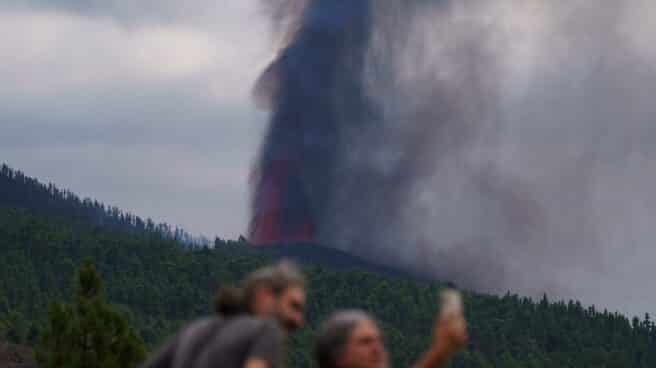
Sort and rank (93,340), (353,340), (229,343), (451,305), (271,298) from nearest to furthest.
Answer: (229,343) < (451,305) < (353,340) < (271,298) < (93,340)

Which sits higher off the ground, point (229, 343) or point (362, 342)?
point (362, 342)

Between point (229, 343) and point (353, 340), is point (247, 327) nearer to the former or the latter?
point (229, 343)

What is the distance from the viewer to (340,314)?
1121cm

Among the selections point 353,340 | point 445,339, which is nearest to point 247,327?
point 353,340

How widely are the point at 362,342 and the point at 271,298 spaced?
698mm

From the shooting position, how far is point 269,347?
34.8 feet

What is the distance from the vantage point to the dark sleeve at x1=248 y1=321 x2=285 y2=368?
1056 cm

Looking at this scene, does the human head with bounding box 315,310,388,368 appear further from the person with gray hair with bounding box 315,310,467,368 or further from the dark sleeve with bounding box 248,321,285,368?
the dark sleeve with bounding box 248,321,285,368

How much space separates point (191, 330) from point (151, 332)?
582ft

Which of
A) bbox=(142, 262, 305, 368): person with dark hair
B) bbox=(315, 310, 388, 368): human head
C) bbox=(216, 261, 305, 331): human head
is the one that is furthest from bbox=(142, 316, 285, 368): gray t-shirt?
bbox=(315, 310, 388, 368): human head

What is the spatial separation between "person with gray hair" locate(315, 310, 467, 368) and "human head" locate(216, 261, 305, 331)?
→ 0.29 metres

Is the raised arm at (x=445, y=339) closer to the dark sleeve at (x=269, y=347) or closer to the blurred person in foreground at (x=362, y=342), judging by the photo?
the blurred person in foreground at (x=362, y=342)

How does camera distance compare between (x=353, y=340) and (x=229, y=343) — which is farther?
(x=353, y=340)

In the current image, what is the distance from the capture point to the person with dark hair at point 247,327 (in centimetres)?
1065
